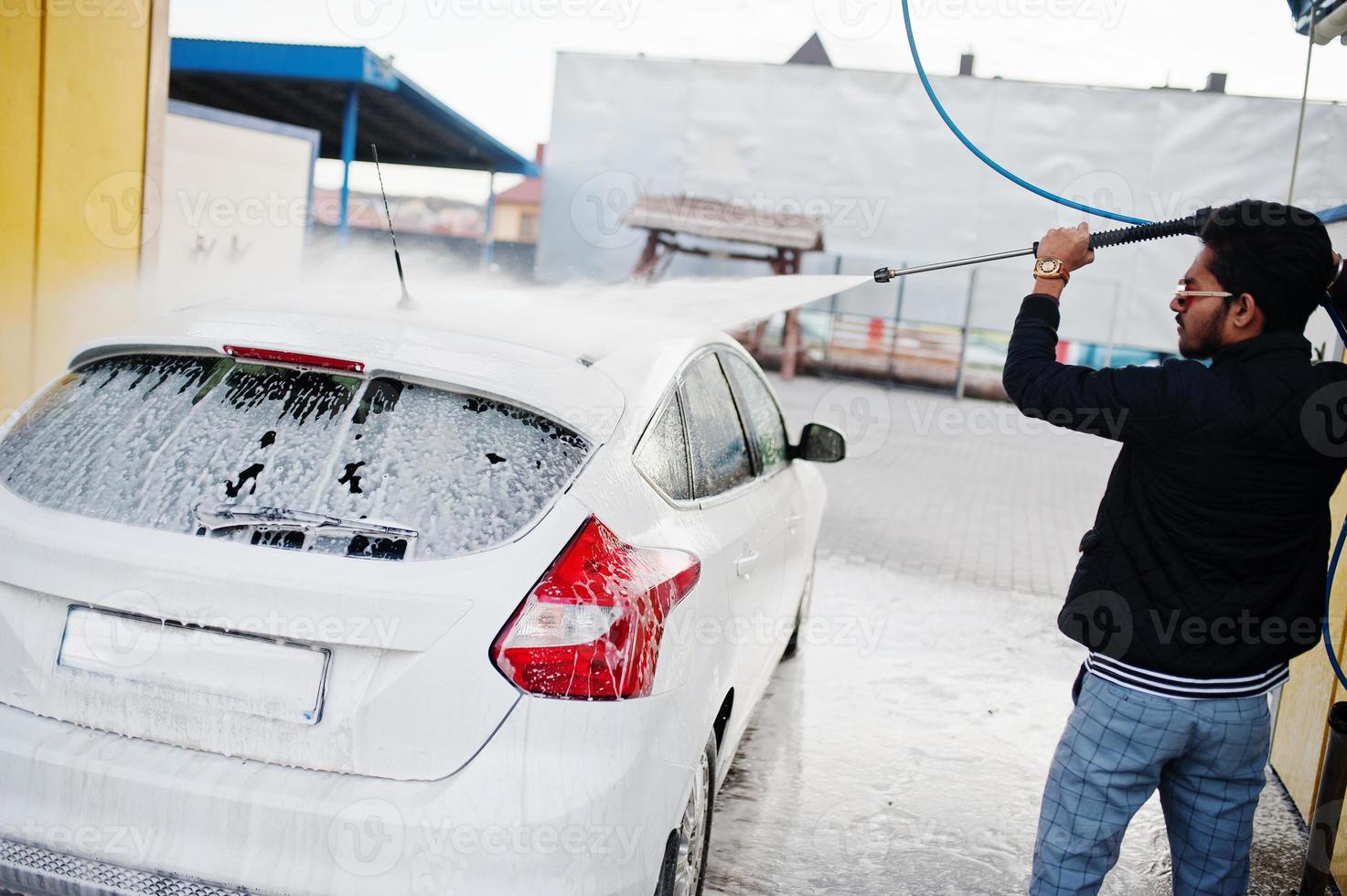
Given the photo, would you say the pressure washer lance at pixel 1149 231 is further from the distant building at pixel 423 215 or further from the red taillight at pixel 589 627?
the distant building at pixel 423 215

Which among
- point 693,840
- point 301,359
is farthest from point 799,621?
point 301,359

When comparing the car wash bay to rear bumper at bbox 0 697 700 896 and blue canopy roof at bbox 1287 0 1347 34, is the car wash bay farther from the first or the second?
blue canopy roof at bbox 1287 0 1347 34

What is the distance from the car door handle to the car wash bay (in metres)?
0.99

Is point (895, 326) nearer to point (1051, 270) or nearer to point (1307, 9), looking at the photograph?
point (1307, 9)

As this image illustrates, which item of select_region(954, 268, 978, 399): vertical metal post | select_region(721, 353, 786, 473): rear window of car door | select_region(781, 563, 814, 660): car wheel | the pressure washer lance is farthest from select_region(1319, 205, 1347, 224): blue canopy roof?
select_region(954, 268, 978, 399): vertical metal post

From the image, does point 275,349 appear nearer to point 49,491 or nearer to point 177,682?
point 49,491

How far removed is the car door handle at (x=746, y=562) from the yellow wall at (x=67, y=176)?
431 centimetres

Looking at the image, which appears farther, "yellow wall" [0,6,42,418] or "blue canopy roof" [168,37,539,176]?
"blue canopy roof" [168,37,539,176]

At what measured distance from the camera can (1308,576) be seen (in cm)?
246

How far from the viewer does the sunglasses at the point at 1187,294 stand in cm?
240

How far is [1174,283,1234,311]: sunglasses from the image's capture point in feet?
7.88

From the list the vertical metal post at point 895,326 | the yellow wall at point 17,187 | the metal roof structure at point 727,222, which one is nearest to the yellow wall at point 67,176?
the yellow wall at point 17,187

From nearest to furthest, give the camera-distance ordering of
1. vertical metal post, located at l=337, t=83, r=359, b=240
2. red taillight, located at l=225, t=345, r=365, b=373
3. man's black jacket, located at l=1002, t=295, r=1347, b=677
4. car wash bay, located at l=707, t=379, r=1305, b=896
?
1. man's black jacket, located at l=1002, t=295, r=1347, b=677
2. red taillight, located at l=225, t=345, r=365, b=373
3. car wash bay, located at l=707, t=379, r=1305, b=896
4. vertical metal post, located at l=337, t=83, r=359, b=240

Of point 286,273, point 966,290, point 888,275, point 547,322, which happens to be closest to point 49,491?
point 547,322
